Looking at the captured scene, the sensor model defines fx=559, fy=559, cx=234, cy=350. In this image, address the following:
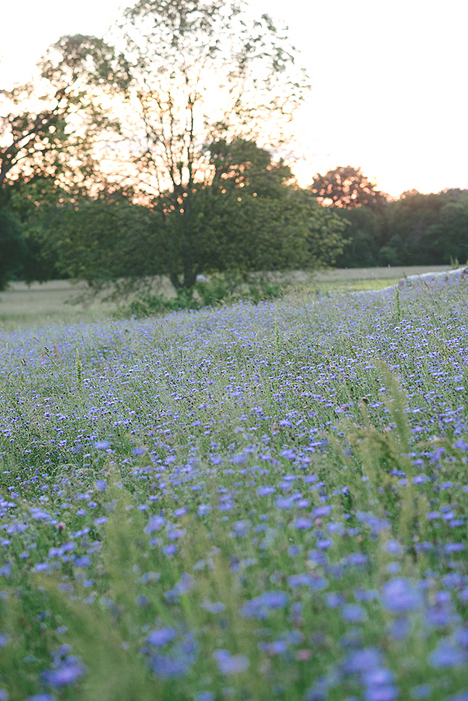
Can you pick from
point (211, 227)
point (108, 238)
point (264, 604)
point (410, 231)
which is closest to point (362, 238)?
point (410, 231)

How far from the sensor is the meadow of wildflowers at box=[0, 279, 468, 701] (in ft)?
5.67

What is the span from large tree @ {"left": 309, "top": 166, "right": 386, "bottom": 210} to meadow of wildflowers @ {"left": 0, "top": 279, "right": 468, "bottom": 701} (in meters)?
61.0

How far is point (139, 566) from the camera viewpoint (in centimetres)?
276

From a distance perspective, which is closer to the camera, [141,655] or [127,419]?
[141,655]

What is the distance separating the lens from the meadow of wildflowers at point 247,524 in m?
1.73

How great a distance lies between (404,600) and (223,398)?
3792 mm

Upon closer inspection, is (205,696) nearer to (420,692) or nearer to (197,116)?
(420,692)

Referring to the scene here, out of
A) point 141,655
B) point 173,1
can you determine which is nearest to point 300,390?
point 141,655

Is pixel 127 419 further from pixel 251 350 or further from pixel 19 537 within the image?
pixel 251 350

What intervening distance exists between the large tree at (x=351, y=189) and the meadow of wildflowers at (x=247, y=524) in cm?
6098

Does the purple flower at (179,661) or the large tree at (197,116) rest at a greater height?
the large tree at (197,116)

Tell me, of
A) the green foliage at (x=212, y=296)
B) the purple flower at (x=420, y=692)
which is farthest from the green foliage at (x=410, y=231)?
the purple flower at (x=420, y=692)

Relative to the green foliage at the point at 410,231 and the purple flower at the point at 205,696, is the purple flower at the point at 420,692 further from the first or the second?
the green foliage at the point at 410,231

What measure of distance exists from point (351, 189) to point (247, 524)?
67.9 meters
